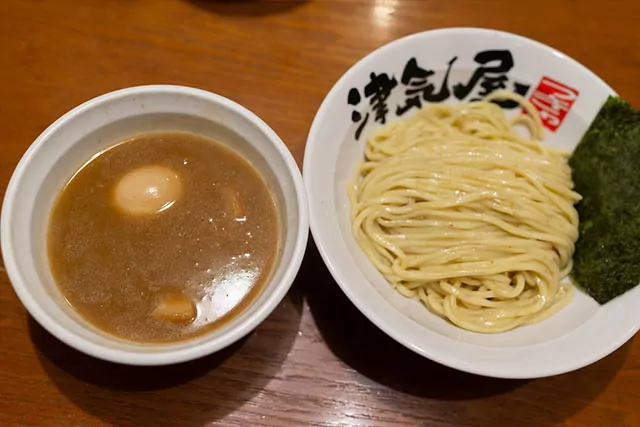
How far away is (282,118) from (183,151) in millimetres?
551

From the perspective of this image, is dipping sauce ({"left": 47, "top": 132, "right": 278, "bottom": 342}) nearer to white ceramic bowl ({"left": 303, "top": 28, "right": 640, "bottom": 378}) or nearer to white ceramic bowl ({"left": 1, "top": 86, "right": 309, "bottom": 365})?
white ceramic bowl ({"left": 1, "top": 86, "right": 309, "bottom": 365})

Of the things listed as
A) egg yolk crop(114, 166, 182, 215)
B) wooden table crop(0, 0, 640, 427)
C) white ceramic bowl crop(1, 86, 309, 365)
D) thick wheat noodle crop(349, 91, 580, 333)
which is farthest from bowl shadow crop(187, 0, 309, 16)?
egg yolk crop(114, 166, 182, 215)

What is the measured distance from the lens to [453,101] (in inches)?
80.9

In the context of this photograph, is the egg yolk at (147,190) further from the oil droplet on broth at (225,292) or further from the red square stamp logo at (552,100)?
the red square stamp logo at (552,100)

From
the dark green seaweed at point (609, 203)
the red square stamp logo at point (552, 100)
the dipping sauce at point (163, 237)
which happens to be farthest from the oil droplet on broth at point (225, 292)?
the red square stamp logo at point (552, 100)

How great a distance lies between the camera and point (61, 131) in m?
1.38

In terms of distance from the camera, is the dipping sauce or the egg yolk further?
the egg yolk

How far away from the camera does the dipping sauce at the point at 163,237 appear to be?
1.33 metres

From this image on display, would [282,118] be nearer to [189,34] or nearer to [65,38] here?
[189,34]

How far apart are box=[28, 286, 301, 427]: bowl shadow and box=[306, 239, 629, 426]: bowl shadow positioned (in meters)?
0.21

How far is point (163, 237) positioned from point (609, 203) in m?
1.34

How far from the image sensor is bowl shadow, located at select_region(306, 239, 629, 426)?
1.59 metres

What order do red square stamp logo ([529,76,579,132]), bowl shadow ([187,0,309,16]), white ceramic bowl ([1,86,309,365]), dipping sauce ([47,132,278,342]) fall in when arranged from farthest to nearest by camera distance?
bowl shadow ([187,0,309,16]), red square stamp logo ([529,76,579,132]), dipping sauce ([47,132,278,342]), white ceramic bowl ([1,86,309,365])

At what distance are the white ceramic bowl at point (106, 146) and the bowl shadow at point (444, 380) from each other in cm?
40
